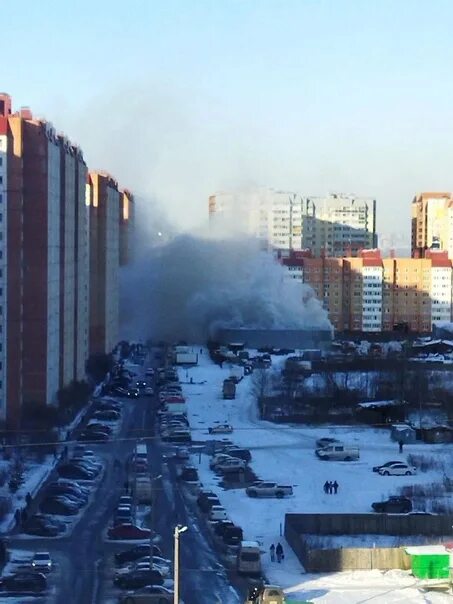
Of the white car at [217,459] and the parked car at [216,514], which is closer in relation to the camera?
the parked car at [216,514]

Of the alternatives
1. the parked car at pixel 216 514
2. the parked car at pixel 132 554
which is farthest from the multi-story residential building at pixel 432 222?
the parked car at pixel 132 554

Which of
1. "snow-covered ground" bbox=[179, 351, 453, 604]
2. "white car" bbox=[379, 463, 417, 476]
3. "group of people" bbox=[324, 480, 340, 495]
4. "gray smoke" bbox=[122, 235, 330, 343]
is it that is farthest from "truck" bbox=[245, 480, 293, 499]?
"gray smoke" bbox=[122, 235, 330, 343]

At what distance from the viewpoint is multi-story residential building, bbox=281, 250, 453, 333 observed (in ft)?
71.0

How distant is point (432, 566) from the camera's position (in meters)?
5.70

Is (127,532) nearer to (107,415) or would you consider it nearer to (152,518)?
(152,518)

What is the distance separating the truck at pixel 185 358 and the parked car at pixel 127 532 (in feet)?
31.0

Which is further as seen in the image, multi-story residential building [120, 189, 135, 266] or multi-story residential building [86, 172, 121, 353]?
multi-story residential building [120, 189, 135, 266]

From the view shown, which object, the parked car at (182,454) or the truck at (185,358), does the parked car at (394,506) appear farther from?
the truck at (185,358)

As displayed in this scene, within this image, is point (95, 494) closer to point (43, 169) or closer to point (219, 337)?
point (43, 169)

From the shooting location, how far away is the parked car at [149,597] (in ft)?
17.0

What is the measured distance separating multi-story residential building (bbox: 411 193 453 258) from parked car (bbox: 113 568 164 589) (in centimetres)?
1847

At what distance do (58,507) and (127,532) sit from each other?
0.84 metres

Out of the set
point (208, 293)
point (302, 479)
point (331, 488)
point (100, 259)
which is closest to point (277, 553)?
point (331, 488)

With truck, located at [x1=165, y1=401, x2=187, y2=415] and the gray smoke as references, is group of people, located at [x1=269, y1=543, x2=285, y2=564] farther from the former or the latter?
the gray smoke
